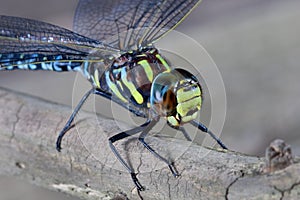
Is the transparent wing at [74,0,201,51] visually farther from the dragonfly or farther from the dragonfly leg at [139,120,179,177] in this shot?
the dragonfly leg at [139,120,179,177]

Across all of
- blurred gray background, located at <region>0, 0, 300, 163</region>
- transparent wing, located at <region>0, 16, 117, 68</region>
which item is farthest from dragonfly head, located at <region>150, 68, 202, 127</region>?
blurred gray background, located at <region>0, 0, 300, 163</region>

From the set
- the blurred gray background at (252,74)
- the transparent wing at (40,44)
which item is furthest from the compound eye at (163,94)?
the blurred gray background at (252,74)

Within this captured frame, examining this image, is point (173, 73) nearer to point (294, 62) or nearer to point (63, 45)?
point (63, 45)

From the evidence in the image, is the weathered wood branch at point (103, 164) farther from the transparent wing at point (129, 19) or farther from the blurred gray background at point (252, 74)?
the blurred gray background at point (252, 74)

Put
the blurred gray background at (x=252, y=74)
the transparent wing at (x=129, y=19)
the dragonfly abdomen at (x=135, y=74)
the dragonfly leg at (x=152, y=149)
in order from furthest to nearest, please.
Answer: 1. the blurred gray background at (x=252, y=74)
2. the transparent wing at (x=129, y=19)
3. the dragonfly abdomen at (x=135, y=74)
4. the dragonfly leg at (x=152, y=149)

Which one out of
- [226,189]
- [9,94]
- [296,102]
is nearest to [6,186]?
[9,94]

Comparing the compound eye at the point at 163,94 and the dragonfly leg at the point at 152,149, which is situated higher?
the compound eye at the point at 163,94

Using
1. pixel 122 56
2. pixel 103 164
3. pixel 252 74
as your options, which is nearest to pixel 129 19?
pixel 122 56
